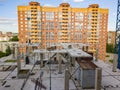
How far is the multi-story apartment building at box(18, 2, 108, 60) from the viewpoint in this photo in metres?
A: 67.8

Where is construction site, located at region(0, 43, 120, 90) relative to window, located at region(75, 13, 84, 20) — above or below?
below

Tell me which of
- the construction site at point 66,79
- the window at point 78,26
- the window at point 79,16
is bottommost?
the construction site at point 66,79

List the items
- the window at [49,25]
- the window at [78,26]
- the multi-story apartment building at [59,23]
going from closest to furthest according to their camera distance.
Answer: the multi-story apartment building at [59,23] → the window at [49,25] → the window at [78,26]

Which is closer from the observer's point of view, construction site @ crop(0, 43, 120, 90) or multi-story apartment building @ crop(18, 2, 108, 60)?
construction site @ crop(0, 43, 120, 90)

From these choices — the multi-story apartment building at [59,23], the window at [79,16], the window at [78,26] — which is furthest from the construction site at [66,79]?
the window at [79,16]

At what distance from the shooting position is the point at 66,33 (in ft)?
228

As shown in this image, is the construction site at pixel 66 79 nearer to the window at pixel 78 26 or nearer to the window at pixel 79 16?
the window at pixel 78 26

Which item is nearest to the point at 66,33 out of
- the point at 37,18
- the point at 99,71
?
the point at 37,18

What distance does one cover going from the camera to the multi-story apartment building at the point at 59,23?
67.8 meters

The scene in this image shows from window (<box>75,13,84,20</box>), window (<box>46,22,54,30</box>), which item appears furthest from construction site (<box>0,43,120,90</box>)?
window (<box>75,13,84,20</box>)

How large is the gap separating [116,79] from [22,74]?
1025 cm

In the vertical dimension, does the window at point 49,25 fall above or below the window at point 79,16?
below

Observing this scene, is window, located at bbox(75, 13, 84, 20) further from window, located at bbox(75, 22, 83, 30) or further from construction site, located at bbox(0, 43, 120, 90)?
construction site, located at bbox(0, 43, 120, 90)

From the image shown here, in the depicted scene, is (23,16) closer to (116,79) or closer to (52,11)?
(52,11)
